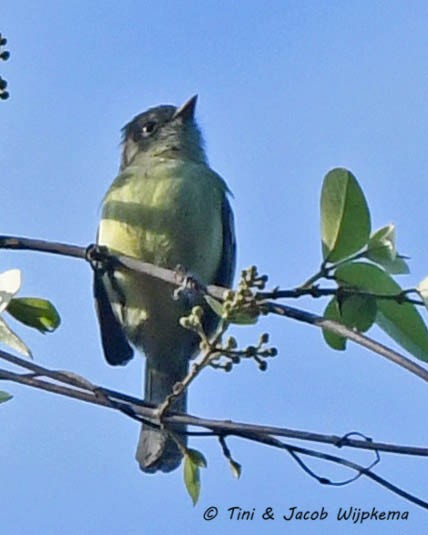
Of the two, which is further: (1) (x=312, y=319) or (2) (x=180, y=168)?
(2) (x=180, y=168)

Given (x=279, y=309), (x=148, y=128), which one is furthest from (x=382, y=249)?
(x=148, y=128)

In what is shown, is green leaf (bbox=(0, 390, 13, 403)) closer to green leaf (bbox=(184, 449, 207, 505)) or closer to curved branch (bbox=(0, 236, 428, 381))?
curved branch (bbox=(0, 236, 428, 381))

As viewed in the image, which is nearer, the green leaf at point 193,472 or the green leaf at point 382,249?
the green leaf at point 382,249

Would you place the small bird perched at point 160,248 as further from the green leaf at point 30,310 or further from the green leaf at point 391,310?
the green leaf at point 391,310

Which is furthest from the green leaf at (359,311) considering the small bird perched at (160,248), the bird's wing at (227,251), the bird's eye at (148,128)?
the bird's eye at (148,128)

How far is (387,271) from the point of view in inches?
87.2

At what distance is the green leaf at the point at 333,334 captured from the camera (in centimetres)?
216

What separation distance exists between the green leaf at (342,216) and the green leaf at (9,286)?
1.84 feet

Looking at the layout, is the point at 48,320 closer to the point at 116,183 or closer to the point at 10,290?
the point at 10,290

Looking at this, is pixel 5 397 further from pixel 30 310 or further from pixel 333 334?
pixel 333 334

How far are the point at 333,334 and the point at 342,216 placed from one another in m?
0.23

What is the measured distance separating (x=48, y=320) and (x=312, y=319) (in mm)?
672

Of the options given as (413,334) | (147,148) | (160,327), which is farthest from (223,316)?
(147,148)

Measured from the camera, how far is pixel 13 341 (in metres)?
2.12
